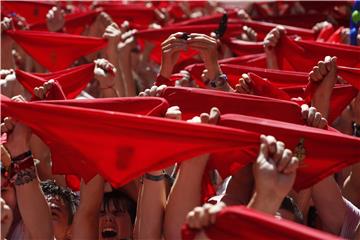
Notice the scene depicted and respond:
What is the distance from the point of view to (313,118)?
11.5ft

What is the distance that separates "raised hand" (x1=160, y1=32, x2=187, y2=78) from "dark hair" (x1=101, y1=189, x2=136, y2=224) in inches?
34.6

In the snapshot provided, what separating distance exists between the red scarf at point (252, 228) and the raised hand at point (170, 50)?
1.74 metres

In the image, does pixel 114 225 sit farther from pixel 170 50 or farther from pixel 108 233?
pixel 170 50

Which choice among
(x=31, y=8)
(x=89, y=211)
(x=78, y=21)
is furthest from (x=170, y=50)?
(x=31, y=8)

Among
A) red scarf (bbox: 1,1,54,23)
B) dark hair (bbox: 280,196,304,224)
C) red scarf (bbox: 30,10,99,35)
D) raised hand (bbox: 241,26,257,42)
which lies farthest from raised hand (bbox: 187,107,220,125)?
red scarf (bbox: 1,1,54,23)

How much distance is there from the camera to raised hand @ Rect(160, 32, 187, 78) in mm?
4383

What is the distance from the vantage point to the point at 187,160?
3.23 metres

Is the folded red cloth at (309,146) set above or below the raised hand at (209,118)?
below

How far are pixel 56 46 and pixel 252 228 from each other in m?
3.26

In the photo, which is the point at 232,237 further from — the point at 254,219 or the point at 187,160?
the point at 187,160

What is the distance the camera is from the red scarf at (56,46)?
5.68 metres

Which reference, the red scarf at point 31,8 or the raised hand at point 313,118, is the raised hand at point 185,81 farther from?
the red scarf at point 31,8

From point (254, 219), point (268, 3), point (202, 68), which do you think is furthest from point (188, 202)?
point (268, 3)

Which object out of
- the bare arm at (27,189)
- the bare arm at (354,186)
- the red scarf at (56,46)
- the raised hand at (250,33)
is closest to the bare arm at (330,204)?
the bare arm at (354,186)
